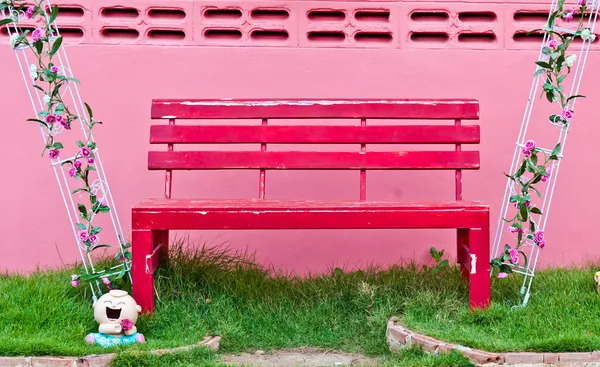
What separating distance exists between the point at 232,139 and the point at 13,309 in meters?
1.38

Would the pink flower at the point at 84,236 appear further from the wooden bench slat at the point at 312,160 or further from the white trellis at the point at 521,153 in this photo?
the white trellis at the point at 521,153

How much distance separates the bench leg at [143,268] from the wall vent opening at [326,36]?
160 centimetres

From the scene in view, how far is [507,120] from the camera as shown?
498 cm

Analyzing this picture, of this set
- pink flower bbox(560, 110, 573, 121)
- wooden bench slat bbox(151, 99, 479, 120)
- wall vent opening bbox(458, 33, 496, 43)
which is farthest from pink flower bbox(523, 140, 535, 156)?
wall vent opening bbox(458, 33, 496, 43)

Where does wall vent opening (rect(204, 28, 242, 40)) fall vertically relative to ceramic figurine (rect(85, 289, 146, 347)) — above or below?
above

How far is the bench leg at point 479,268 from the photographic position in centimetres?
409

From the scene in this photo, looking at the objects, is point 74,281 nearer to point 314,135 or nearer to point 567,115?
point 314,135

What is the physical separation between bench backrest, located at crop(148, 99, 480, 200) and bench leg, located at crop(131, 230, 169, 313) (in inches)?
19.0

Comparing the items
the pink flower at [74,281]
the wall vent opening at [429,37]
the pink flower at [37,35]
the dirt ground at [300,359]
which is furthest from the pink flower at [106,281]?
the wall vent opening at [429,37]

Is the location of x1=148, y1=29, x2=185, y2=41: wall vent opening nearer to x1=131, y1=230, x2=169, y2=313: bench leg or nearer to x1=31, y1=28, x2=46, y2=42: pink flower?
x1=31, y1=28, x2=46, y2=42: pink flower

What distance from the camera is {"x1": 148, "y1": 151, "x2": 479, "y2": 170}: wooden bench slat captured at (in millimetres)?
4496

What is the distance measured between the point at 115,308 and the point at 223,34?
6.10 feet

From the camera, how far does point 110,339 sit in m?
3.83

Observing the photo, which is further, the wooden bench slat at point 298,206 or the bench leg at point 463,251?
the bench leg at point 463,251
